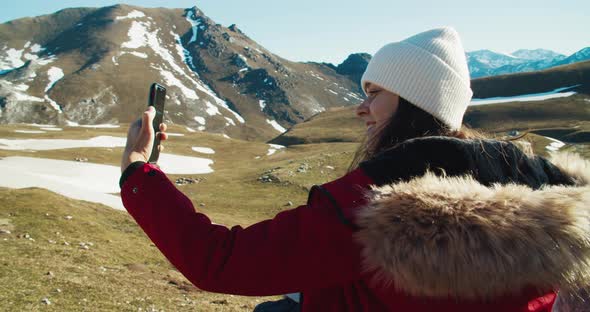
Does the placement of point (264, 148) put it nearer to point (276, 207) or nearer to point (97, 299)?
point (276, 207)

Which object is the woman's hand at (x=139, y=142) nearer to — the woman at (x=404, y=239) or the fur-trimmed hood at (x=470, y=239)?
the woman at (x=404, y=239)

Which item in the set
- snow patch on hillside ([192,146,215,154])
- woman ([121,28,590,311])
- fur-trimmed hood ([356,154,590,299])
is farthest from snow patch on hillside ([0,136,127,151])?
fur-trimmed hood ([356,154,590,299])

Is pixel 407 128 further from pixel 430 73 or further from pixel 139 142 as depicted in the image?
pixel 139 142

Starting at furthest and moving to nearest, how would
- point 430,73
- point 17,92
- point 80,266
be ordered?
1. point 17,92
2. point 80,266
3. point 430,73

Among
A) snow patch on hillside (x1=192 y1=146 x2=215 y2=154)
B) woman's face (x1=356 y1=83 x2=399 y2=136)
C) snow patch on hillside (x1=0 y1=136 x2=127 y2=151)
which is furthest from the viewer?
snow patch on hillside (x1=192 y1=146 x2=215 y2=154)

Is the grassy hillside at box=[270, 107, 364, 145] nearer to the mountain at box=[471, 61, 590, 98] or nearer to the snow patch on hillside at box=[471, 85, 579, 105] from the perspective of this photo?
the snow patch on hillside at box=[471, 85, 579, 105]

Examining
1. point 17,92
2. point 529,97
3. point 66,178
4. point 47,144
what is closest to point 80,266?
point 66,178

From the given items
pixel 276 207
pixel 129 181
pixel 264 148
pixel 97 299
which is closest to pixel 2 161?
pixel 276 207

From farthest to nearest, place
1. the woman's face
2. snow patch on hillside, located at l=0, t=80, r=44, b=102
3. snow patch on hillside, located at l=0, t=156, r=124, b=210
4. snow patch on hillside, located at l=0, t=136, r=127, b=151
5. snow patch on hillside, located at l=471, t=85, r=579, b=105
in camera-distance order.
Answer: snow patch on hillside, located at l=0, t=80, r=44, b=102 < snow patch on hillside, located at l=471, t=85, r=579, b=105 < snow patch on hillside, located at l=0, t=136, r=127, b=151 < snow patch on hillside, located at l=0, t=156, r=124, b=210 < the woman's face

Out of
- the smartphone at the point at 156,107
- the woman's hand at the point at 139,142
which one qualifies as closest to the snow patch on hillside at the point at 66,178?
the smartphone at the point at 156,107

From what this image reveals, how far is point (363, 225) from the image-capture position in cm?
235

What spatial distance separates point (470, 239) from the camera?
2279 mm

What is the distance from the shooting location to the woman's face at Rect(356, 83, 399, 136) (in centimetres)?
344

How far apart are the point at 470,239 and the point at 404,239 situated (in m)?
0.34
